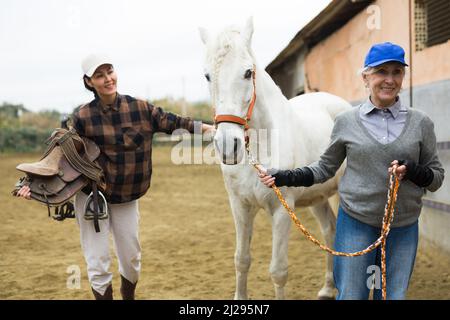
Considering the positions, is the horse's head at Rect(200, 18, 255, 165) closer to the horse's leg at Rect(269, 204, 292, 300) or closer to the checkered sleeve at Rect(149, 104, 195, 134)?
the checkered sleeve at Rect(149, 104, 195, 134)

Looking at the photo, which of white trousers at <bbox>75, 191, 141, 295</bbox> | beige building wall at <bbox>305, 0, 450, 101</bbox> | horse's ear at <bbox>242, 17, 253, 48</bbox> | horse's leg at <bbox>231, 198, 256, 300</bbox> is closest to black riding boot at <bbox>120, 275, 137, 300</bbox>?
white trousers at <bbox>75, 191, 141, 295</bbox>

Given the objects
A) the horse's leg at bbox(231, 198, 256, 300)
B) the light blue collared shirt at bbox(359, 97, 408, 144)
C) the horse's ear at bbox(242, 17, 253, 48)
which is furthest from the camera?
the horse's leg at bbox(231, 198, 256, 300)

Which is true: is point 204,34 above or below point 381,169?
above

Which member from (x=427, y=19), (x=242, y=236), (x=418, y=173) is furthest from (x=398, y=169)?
(x=427, y=19)

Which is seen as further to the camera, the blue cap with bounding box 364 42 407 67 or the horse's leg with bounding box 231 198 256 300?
the horse's leg with bounding box 231 198 256 300

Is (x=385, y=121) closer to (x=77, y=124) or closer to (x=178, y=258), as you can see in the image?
(x=77, y=124)

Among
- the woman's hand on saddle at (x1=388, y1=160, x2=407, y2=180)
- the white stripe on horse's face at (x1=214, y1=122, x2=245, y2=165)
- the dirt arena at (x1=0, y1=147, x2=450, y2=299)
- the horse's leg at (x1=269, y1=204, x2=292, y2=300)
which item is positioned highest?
the white stripe on horse's face at (x1=214, y1=122, x2=245, y2=165)

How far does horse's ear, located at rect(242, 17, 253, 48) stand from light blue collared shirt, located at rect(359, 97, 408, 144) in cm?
88

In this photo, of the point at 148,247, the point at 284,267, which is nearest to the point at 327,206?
the point at 284,267

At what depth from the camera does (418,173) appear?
79.9 inches

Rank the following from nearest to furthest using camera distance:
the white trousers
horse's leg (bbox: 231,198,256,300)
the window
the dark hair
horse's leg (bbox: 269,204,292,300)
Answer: the dark hair → the white trousers → horse's leg (bbox: 269,204,292,300) → horse's leg (bbox: 231,198,256,300) → the window

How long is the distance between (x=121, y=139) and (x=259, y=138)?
0.90m

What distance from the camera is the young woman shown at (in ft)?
9.60

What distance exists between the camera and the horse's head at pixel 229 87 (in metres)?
2.47
